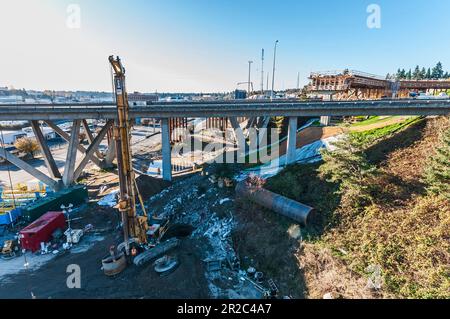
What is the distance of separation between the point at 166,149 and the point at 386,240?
75.6 feet

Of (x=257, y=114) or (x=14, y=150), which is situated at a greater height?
(x=257, y=114)

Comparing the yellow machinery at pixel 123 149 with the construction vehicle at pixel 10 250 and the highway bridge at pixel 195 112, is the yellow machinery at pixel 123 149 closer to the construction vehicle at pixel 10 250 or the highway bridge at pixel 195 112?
the construction vehicle at pixel 10 250

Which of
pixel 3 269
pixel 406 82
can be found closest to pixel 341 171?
pixel 3 269

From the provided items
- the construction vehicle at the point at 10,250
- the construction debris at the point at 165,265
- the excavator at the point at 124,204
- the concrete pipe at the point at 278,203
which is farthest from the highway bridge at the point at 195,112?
the construction debris at the point at 165,265

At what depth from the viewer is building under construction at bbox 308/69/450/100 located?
39219 mm

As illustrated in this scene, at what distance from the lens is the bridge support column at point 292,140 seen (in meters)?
25.8

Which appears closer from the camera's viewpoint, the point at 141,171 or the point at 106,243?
the point at 106,243

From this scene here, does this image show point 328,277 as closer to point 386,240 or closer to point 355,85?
point 386,240

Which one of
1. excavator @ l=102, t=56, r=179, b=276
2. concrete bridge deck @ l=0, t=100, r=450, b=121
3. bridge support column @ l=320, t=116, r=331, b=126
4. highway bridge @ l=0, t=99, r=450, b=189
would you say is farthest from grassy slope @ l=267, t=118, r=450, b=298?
bridge support column @ l=320, t=116, r=331, b=126

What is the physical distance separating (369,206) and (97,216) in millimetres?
23943

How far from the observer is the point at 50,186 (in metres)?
29.0

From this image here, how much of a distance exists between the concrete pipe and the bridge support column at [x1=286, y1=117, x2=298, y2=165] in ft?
27.3

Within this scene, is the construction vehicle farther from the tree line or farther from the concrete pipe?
the tree line

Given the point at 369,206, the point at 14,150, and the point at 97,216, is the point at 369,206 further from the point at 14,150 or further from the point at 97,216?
the point at 14,150
